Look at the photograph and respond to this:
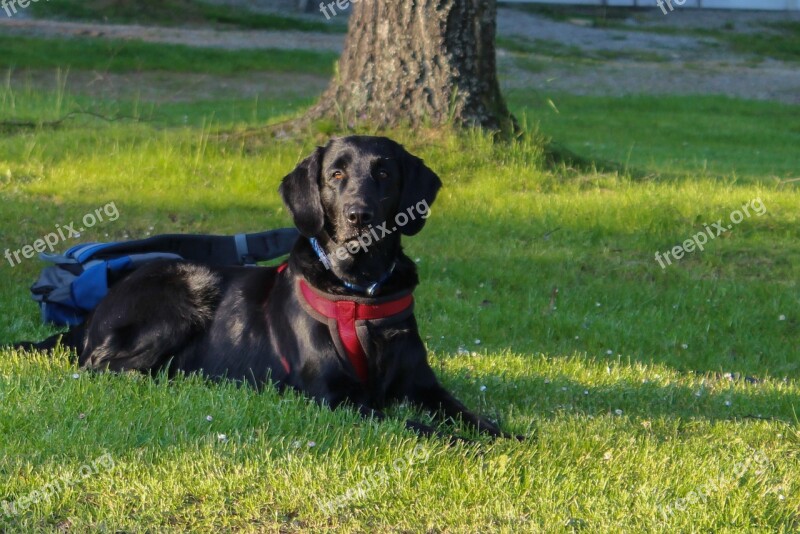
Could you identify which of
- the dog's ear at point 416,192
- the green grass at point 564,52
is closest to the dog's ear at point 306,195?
the dog's ear at point 416,192

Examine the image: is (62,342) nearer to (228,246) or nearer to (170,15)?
(228,246)

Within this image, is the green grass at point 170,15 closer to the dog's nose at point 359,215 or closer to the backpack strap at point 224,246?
the backpack strap at point 224,246

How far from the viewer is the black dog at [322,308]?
15.1 ft

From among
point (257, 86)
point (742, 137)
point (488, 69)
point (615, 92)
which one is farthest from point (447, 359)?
point (615, 92)

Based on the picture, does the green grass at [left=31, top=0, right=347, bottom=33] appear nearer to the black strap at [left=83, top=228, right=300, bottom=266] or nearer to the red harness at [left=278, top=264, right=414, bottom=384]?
the black strap at [left=83, top=228, right=300, bottom=266]

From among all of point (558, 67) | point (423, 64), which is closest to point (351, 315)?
point (423, 64)

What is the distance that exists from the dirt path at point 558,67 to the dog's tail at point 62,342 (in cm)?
1262

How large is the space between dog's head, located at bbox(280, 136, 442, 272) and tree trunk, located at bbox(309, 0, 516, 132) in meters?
4.67

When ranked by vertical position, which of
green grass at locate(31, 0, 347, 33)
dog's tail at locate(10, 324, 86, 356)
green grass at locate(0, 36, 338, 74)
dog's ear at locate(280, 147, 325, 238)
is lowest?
green grass at locate(0, 36, 338, 74)

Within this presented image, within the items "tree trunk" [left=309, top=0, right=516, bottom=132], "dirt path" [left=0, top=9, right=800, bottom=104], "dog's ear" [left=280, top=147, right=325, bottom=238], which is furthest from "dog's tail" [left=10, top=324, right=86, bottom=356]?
"dirt path" [left=0, top=9, right=800, bottom=104]

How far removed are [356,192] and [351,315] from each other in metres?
0.53

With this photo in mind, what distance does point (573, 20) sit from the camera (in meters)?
34.4

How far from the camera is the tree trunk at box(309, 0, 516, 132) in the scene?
946 cm

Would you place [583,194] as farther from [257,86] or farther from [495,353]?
[257,86]
